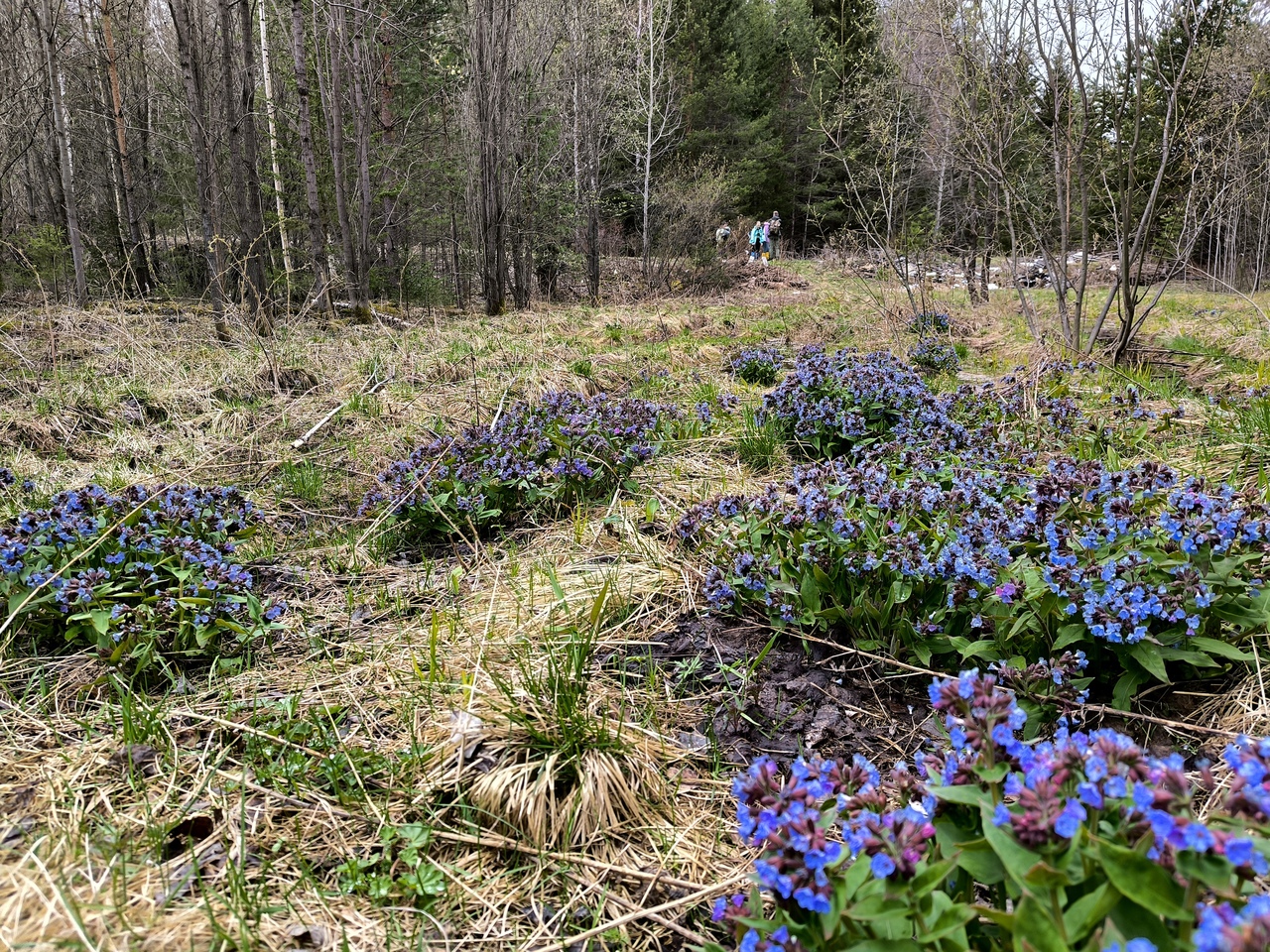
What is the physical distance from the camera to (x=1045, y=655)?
194 centimetres

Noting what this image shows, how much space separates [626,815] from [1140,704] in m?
1.37

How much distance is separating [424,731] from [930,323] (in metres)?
7.38

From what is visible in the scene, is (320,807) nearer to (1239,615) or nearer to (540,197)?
(1239,615)

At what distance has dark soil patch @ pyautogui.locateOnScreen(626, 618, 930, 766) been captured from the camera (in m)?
1.95

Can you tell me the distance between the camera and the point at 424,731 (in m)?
1.93

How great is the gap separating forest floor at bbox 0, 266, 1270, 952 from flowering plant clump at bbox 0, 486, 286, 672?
124 millimetres

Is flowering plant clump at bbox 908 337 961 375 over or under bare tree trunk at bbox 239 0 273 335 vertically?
under

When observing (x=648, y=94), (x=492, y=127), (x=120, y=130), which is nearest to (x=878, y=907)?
(x=492, y=127)

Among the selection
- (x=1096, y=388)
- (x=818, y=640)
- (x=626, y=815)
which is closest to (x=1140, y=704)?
(x=818, y=640)

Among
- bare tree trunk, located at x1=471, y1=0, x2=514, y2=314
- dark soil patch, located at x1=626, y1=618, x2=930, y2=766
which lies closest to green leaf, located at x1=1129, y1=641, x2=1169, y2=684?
dark soil patch, located at x1=626, y1=618, x2=930, y2=766

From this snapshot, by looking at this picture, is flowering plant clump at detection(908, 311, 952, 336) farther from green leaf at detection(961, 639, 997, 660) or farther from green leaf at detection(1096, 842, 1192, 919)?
green leaf at detection(1096, 842, 1192, 919)

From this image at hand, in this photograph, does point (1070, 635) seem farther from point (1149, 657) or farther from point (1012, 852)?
point (1012, 852)

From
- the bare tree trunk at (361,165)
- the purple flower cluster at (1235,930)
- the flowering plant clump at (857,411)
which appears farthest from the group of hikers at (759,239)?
the purple flower cluster at (1235,930)

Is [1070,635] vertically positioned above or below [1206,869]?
below
